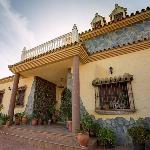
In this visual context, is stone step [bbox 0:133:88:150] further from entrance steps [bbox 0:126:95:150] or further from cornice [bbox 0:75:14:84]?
cornice [bbox 0:75:14:84]

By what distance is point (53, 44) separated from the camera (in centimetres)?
895

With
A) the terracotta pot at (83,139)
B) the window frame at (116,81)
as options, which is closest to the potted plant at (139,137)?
the window frame at (116,81)

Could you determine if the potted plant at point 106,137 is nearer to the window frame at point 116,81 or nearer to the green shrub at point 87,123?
the green shrub at point 87,123

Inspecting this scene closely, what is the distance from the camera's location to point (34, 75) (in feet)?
36.3

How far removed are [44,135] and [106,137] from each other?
2.72 m

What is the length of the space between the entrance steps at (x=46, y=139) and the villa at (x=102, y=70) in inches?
26.2

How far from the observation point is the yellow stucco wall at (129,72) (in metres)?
6.68

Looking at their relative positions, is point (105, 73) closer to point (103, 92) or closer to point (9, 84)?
point (103, 92)

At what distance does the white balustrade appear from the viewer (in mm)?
8148

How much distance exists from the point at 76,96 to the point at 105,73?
2.17 metres

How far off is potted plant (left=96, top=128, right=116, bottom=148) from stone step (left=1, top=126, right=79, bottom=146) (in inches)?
48.0

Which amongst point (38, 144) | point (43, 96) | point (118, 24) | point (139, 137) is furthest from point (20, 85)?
point (139, 137)

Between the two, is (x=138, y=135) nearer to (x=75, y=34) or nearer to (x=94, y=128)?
(x=94, y=128)

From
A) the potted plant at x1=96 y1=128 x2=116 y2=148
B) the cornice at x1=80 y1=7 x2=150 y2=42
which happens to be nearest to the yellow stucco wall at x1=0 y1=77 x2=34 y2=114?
the cornice at x1=80 y1=7 x2=150 y2=42
